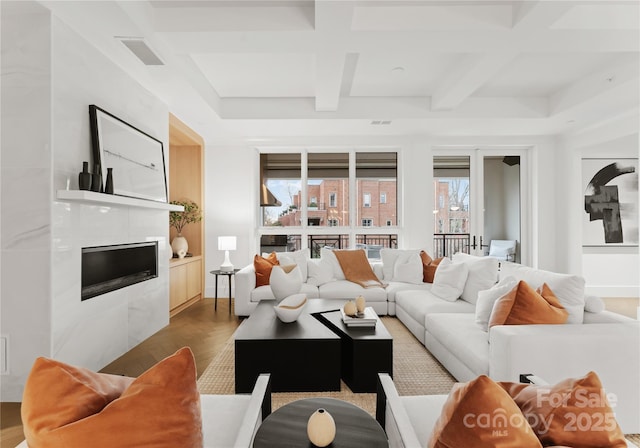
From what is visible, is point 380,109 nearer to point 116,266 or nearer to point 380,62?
point 380,62

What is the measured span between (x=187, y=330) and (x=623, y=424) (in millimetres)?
3766

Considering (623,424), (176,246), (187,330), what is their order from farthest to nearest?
(176,246) < (187,330) < (623,424)

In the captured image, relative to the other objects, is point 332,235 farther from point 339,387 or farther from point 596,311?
point 596,311

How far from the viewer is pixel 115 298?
3131mm

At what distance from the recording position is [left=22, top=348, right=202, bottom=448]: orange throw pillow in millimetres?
822

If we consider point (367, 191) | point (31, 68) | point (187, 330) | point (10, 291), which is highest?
point (31, 68)

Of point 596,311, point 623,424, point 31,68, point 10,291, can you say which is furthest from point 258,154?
point 623,424

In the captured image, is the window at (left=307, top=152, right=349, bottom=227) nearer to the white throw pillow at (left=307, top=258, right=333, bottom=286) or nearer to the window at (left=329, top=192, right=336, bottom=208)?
the window at (left=329, top=192, right=336, bottom=208)

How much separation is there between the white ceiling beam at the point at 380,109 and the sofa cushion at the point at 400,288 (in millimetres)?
2244

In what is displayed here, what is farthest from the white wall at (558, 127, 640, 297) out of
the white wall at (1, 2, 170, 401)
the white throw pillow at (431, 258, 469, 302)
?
the white wall at (1, 2, 170, 401)

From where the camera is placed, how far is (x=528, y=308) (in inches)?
86.4

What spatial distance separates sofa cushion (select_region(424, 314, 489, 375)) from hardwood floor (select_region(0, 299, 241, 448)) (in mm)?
1963

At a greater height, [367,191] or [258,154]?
[258,154]

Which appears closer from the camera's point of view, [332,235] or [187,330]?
[187,330]
